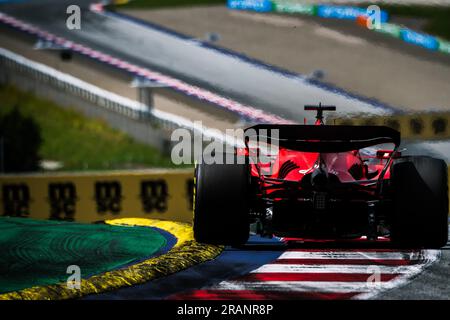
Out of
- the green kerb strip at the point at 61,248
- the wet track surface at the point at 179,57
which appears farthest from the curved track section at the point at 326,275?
the wet track surface at the point at 179,57

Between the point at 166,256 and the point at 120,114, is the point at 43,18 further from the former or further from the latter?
the point at 166,256

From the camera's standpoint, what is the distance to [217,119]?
14875 millimetres

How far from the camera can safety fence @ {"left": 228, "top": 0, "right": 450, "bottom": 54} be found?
84.7 ft

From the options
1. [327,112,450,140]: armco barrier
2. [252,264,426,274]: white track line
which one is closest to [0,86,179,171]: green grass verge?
[327,112,450,140]: armco barrier

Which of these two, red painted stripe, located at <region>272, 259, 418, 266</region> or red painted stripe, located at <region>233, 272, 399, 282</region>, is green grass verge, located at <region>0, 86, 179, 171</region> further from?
red painted stripe, located at <region>233, 272, 399, 282</region>

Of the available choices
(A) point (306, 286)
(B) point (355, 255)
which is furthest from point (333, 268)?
(A) point (306, 286)

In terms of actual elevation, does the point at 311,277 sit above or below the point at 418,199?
below

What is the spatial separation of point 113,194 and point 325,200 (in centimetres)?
673

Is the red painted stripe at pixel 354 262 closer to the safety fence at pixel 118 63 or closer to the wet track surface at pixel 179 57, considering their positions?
the safety fence at pixel 118 63

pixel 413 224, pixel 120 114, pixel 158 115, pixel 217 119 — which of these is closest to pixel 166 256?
pixel 413 224

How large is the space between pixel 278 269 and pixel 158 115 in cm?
1292

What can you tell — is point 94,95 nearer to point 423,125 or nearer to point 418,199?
point 423,125

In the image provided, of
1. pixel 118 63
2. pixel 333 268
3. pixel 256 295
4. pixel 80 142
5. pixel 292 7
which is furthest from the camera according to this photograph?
pixel 292 7

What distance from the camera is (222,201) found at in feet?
20.9
